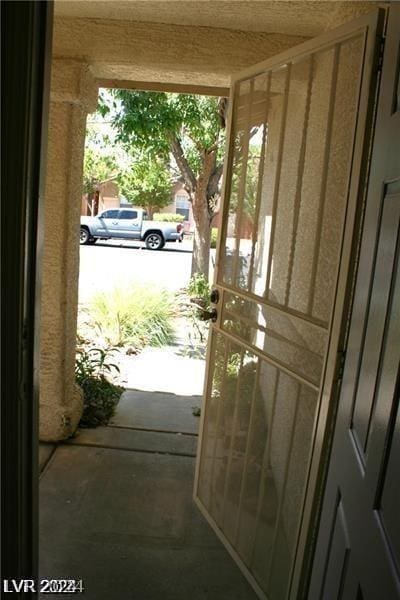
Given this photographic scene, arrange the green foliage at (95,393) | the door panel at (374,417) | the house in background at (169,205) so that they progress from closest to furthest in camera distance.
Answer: the door panel at (374,417) < the green foliage at (95,393) < the house in background at (169,205)

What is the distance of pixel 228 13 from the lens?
2695 mm

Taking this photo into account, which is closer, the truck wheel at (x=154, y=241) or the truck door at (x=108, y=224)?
the truck door at (x=108, y=224)

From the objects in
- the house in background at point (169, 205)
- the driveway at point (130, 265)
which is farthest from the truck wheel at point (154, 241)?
the house in background at point (169, 205)

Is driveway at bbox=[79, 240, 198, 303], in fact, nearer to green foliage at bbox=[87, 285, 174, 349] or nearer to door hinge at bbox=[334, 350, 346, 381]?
green foliage at bbox=[87, 285, 174, 349]

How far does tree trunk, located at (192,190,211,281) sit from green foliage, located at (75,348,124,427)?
532 centimetres

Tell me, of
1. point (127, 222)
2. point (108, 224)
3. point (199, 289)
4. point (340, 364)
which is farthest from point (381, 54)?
point (108, 224)

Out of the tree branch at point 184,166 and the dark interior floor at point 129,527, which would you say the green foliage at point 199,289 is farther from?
the dark interior floor at point 129,527

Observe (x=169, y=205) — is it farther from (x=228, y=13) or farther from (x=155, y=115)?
(x=228, y=13)

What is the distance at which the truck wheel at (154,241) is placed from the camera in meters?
20.5

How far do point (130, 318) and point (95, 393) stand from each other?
97.1 inches

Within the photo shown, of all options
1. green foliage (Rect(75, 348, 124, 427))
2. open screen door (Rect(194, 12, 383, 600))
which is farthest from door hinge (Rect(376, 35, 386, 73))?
green foliage (Rect(75, 348, 124, 427))

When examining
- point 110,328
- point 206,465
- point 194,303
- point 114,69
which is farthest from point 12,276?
point 194,303

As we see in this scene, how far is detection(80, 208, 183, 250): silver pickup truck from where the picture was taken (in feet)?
66.3

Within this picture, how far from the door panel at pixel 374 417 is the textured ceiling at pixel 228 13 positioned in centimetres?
117
